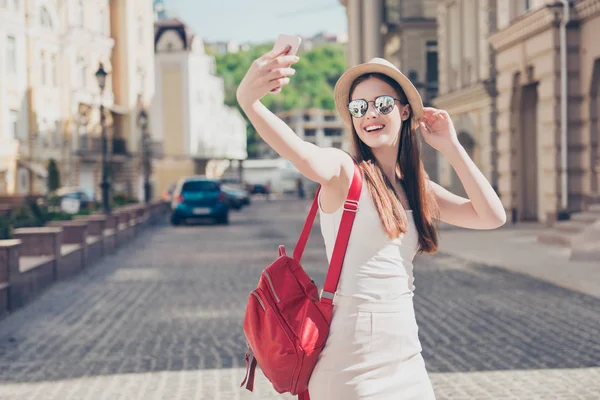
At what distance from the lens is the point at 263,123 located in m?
2.81

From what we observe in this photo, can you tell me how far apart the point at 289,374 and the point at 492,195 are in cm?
93

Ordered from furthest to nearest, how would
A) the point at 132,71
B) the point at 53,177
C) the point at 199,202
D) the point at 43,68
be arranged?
the point at 132,71
the point at 43,68
the point at 53,177
the point at 199,202

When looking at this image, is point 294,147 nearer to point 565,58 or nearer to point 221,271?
point 221,271

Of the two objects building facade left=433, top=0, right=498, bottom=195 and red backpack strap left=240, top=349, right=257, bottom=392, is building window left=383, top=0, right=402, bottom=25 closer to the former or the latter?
building facade left=433, top=0, right=498, bottom=195

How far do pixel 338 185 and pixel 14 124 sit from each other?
46.1m

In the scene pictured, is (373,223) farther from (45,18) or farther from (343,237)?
(45,18)

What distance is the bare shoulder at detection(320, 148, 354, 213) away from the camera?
302cm

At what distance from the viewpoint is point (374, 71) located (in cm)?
325

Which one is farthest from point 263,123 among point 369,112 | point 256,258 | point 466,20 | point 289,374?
point 466,20

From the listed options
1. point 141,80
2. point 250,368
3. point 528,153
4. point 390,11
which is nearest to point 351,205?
point 250,368

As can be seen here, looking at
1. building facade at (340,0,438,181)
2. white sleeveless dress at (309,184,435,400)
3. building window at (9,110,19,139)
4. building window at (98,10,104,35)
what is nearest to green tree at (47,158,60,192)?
building window at (9,110,19,139)

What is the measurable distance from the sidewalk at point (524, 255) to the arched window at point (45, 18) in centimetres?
3305

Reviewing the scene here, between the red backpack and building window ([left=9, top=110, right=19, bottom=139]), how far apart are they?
45.1 meters

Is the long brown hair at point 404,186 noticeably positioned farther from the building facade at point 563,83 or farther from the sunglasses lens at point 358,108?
the building facade at point 563,83
